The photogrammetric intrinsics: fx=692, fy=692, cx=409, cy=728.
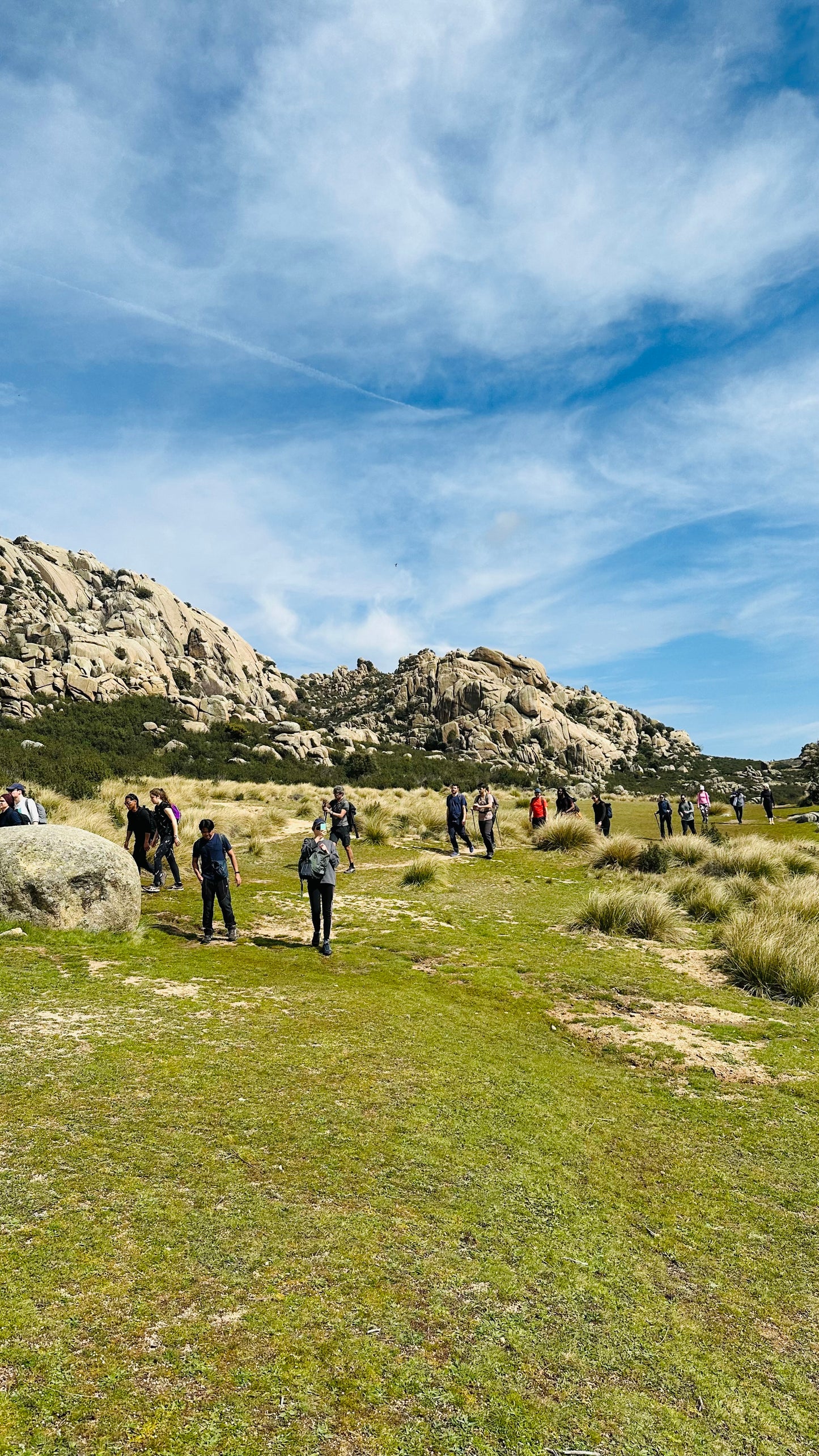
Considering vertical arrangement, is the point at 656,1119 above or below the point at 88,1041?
below

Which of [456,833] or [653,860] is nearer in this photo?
[653,860]

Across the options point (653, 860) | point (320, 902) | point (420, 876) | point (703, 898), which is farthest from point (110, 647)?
point (703, 898)

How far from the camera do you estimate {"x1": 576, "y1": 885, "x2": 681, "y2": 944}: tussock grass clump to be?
1273 centimetres

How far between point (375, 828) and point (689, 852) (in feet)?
33.7

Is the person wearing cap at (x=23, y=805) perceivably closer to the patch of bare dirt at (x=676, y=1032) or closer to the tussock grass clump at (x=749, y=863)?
the patch of bare dirt at (x=676, y=1032)

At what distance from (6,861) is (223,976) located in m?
3.62

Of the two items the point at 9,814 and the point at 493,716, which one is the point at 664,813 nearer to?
the point at 9,814

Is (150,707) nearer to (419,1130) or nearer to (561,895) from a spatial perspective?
(561,895)

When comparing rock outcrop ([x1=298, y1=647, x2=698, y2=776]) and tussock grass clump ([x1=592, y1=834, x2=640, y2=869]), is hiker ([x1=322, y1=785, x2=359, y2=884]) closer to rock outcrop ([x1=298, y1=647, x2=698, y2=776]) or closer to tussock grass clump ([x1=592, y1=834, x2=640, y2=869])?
tussock grass clump ([x1=592, y1=834, x2=640, y2=869])

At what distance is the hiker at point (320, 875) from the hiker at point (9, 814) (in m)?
5.40

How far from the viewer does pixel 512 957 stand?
11438 millimetres

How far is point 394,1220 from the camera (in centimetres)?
414

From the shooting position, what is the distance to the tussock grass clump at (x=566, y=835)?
22922mm

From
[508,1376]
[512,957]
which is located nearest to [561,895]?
[512,957]
